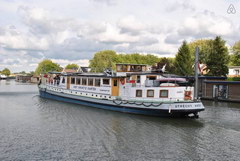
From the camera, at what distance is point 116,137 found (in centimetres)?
2127

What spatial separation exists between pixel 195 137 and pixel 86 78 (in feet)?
70.6

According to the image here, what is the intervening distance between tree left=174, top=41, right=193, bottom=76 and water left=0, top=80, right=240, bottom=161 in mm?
39846

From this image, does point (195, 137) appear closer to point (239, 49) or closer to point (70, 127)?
point (70, 127)

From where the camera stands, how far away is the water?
56.2ft

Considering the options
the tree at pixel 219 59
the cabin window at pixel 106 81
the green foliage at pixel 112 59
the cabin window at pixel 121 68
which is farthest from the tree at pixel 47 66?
the cabin window at pixel 121 68

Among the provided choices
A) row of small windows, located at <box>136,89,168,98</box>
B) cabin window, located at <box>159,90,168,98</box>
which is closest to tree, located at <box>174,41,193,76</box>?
row of small windows, located at <box>136,89,168,98</box>

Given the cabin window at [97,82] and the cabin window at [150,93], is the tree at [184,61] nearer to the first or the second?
the cabin window at [97,82]

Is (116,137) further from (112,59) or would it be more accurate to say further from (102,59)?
(112,59)

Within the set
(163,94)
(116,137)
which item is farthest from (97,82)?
(116,137)

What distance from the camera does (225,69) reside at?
59.7 m

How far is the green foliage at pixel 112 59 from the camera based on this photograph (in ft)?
323

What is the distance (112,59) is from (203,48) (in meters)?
37.4

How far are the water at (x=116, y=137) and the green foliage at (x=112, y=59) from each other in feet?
222

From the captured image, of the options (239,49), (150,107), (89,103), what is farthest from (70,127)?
(239,49)
